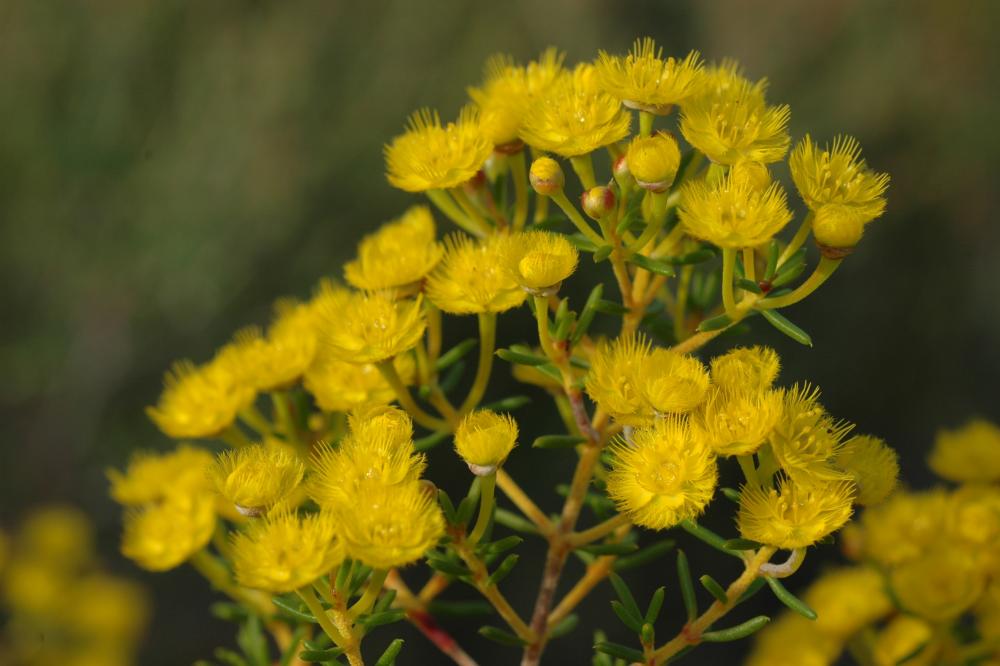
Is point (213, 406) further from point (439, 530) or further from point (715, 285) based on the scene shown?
point (715, 285)

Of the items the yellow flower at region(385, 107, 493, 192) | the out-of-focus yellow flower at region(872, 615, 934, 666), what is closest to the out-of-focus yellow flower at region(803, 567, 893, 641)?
the out-of-focus yellow flower at region(872, 615, 934, 666)

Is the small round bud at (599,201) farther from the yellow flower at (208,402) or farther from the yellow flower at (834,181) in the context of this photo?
the yellow flower at (208,402)

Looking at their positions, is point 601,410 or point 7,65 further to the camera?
point 7,65

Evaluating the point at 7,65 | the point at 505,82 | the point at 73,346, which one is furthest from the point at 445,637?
the point at 7,65

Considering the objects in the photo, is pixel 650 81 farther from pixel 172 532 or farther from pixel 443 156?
pixel 172 532

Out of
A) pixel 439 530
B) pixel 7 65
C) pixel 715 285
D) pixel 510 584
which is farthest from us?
pixel 7 65

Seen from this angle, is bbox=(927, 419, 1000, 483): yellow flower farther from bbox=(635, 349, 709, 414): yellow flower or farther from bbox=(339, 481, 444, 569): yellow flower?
bbox=(339, 481, 444, 569): yellow flower

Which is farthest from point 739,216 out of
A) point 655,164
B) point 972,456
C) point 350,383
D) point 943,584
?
point 972,456

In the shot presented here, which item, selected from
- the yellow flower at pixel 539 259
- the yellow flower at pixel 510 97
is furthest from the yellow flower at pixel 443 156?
the yellow flower at pixel 539 259
